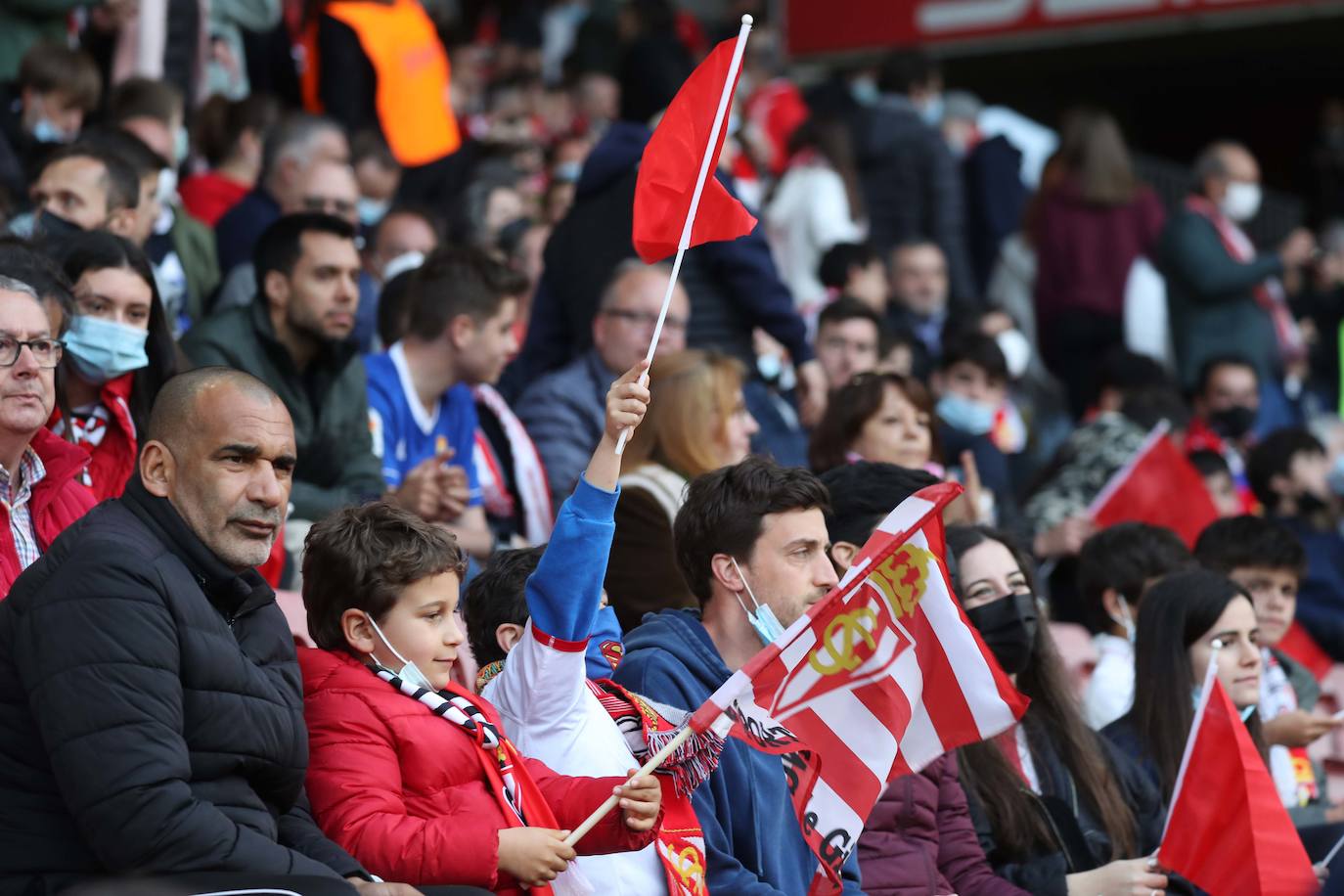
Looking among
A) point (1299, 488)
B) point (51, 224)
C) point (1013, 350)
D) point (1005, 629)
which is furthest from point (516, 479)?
point (1013, 350)

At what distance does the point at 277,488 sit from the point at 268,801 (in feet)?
2.05

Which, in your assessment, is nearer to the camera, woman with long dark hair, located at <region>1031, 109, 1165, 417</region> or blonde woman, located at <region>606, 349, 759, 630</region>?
blonde woman, located at <region>606, 349, 759, 630</region>

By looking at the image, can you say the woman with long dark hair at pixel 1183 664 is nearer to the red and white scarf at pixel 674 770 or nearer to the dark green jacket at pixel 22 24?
the red and white scarf at pixel 674 770

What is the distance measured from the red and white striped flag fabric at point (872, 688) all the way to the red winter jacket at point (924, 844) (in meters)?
0.65

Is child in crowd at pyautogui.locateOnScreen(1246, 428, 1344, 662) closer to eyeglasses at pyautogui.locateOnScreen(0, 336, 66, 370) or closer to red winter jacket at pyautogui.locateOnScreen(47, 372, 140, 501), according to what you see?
red winter jacket at pyautogui.locateOnScreen(47, 372, 140, 501)

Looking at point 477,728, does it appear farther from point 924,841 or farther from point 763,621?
point 924,841

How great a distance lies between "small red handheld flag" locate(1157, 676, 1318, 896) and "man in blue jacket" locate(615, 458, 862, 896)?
970mm

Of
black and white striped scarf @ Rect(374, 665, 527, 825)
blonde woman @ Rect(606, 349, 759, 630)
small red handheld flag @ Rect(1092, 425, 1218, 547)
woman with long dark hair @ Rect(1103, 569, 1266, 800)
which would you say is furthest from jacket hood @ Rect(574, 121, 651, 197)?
black and white striped scarf @ Rect(374, 665, 527, 825)

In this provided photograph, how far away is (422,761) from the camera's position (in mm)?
4281

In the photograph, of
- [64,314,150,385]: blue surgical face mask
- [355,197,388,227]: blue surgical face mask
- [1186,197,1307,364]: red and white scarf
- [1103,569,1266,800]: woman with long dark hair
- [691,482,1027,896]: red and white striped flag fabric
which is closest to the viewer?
[691,482,1027,896]: red and white striped flag fabric

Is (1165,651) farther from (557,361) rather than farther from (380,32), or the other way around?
(380,32)

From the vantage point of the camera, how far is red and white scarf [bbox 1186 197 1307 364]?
12.9 m

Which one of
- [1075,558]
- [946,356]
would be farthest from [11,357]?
[946,356]

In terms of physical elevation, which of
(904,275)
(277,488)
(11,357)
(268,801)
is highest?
(904,275)
